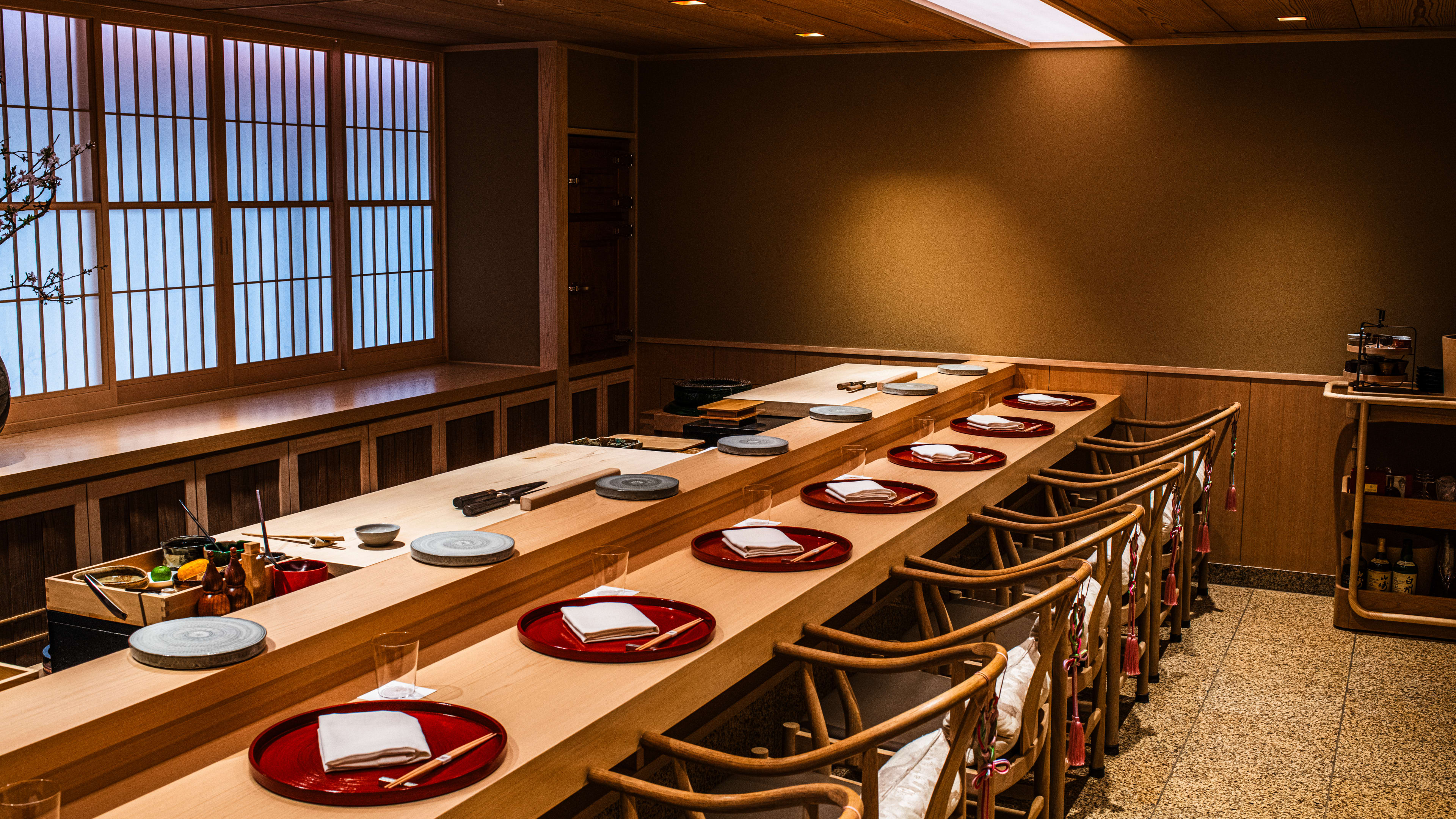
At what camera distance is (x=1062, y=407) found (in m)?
5.17

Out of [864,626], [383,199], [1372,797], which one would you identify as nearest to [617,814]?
[864,626]

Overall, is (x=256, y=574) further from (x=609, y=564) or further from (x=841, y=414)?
(x=841, y=414)

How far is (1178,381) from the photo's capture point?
557 centimetres

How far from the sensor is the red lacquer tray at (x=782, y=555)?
2.76m

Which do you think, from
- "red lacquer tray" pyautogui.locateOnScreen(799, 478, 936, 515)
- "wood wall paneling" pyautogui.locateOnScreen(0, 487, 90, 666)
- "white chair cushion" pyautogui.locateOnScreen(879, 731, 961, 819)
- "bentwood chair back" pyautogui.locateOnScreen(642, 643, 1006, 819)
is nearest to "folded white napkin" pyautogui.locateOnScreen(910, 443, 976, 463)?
"red lacquer tray" pyautogui.locateOnScreen(799, 478, 936, 515)

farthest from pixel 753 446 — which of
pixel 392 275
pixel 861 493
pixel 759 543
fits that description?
pixel 392 275

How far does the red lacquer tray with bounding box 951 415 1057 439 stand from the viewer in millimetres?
4539

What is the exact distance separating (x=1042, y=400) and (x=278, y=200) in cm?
352

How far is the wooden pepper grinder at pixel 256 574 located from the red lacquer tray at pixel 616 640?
1.80ft

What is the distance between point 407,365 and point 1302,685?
14.2ft

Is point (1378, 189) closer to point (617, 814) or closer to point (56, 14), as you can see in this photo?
point (617, 814)

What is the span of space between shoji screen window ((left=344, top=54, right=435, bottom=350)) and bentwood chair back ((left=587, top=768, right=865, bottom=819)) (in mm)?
4510

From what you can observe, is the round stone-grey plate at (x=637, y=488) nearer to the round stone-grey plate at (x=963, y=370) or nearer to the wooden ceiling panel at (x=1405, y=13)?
the round stone-grey plate at (x=963, y=370)

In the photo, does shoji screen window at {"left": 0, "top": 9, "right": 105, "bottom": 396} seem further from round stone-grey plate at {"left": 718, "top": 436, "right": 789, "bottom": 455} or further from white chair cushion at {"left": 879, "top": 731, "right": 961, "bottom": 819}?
white chair cushion at {"left": 879, "top": 731, "right": 961, "bottom": 819}
